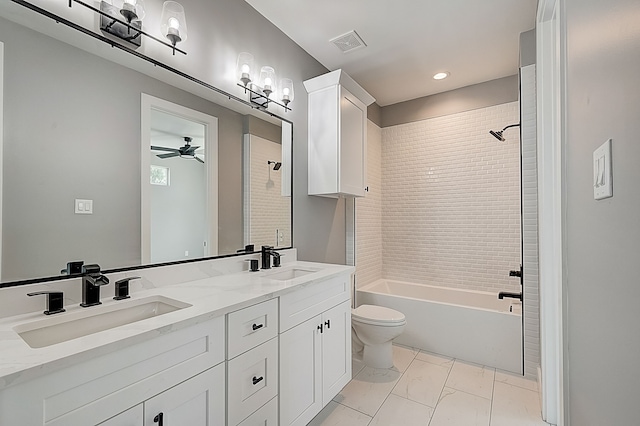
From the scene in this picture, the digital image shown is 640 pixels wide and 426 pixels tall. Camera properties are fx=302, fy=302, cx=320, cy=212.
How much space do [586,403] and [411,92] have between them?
3.31 metres

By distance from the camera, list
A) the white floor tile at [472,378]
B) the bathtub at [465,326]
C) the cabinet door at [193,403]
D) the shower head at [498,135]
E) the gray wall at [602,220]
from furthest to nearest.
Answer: the shower head at [498,135] < the bathtub at [465,326] < the white floor tile at [472,378] < the cabinet door at [193,403] < the gray wall at [602,220]

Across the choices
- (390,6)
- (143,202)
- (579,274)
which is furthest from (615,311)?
(390,6)

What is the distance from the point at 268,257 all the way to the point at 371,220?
6.09 ft

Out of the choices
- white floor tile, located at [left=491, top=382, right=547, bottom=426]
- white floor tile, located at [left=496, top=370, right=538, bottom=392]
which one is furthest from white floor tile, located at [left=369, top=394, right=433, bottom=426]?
white floor tile, located at [left=496, top=370, right=538, bottom=392]

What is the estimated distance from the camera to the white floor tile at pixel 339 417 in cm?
187

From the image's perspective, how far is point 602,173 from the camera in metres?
0.68

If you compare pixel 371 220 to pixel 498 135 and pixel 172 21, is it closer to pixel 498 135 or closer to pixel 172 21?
pixel 498 135

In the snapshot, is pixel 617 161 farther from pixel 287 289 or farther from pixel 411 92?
pixel 411 92

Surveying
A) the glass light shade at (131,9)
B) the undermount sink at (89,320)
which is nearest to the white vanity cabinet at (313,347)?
the undermount sink at (89,320)

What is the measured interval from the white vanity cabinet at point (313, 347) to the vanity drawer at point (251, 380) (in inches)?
3.1

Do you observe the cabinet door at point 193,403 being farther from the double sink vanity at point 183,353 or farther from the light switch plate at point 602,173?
the light switch plate at point 602,173

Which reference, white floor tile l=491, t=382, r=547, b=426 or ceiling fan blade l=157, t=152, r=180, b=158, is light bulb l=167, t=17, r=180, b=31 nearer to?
ceiling fan blade l=157, t=152, r=180, b=158

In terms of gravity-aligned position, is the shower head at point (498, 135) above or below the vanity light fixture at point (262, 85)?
below

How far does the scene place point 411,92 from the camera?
138 inches
